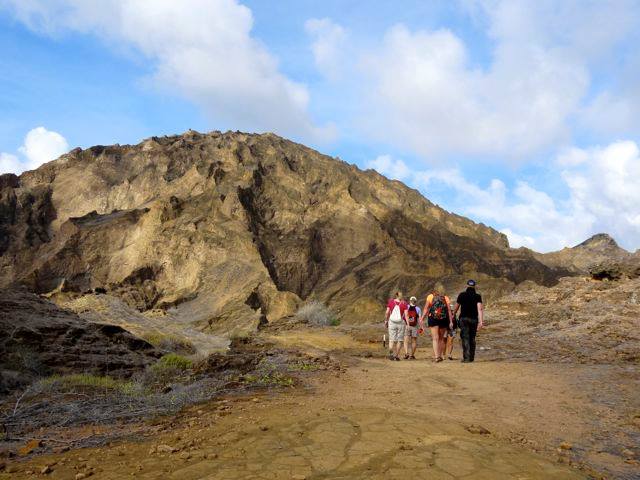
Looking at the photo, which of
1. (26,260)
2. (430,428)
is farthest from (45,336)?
(26,260)

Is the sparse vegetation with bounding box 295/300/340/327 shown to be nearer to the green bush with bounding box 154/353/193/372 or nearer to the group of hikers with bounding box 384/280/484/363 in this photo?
the green bush with bounding box 154/353/193/372

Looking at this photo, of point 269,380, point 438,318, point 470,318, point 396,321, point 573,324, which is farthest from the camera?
point 573,324

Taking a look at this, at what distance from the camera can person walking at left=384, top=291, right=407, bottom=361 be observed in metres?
13.1

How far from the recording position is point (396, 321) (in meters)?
13.2

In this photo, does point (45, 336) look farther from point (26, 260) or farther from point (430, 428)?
point (26, 260)

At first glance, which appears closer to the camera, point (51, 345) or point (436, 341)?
point (436, 341)

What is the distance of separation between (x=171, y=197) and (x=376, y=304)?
1202 inches

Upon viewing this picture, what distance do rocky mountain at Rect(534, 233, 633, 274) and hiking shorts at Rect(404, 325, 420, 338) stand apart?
2955 inches

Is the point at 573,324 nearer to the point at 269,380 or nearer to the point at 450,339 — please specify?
the point at 450,339

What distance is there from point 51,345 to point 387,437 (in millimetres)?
10172

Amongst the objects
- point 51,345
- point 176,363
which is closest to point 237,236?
point 176,363

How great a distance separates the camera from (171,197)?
225 ft

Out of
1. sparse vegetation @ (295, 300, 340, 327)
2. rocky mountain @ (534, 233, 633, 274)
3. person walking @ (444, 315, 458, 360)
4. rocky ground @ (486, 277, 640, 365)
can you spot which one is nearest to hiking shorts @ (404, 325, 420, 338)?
person walking @ (444, 315, 458, 360)

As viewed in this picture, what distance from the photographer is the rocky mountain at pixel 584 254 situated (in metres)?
85.1
